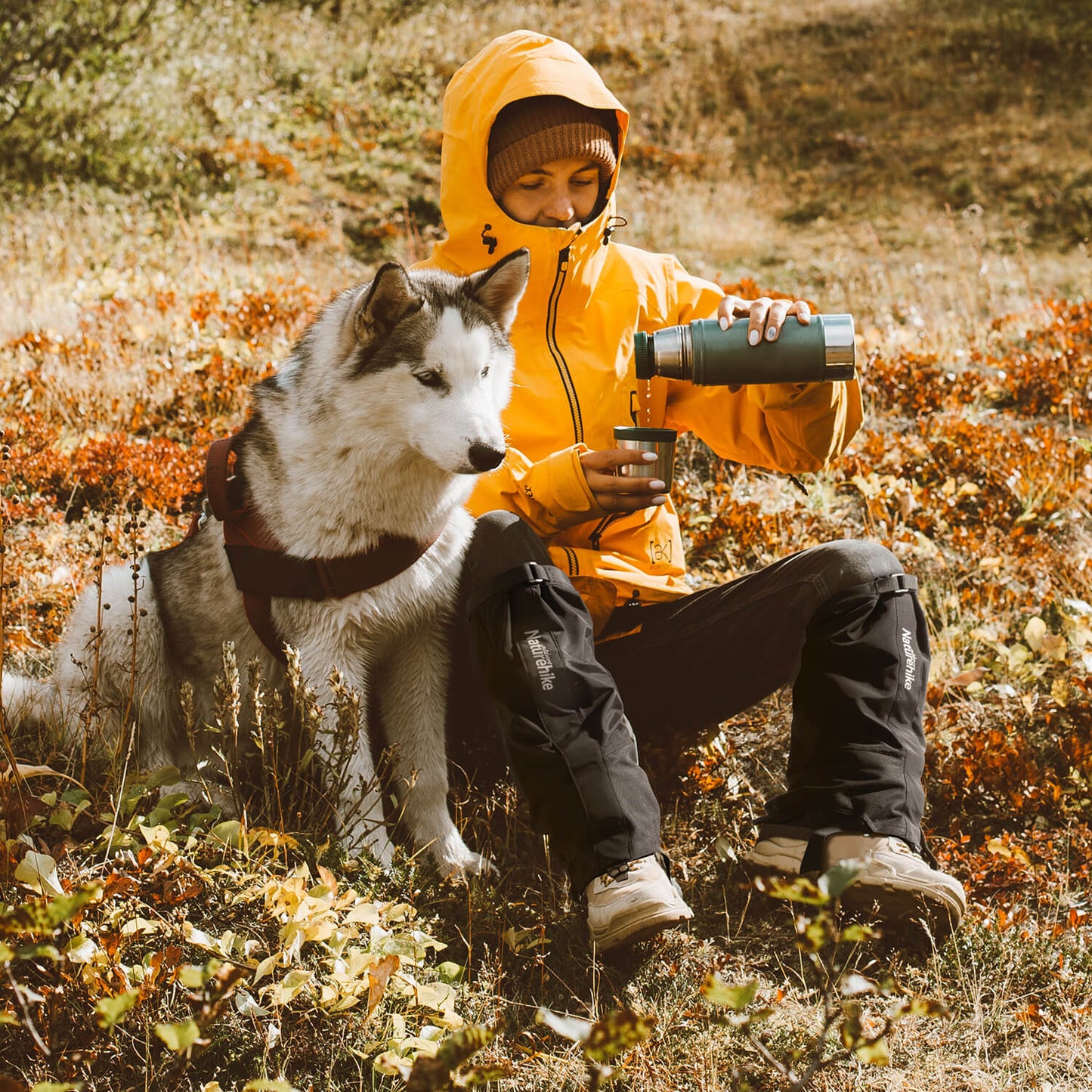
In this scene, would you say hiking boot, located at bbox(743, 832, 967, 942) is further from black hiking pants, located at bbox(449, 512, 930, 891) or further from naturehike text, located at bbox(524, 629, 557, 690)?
naturehike text, located at bbox(524, 629, 557, 690)

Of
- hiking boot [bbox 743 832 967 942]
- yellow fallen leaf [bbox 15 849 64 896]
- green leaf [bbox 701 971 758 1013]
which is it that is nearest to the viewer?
green leaf [bbox 701 971 758 1013]

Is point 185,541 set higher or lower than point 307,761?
higher

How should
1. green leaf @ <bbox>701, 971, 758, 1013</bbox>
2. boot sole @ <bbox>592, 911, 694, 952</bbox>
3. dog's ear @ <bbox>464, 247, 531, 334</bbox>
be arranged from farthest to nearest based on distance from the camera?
dog's ear @ <bbox>464, 247, 531, 334</bbox>, boot sole @ <bbox>592, 911, 694, 952</bbox>, green leaf @ <bbox>701, 971, 758, 1013</bbox>

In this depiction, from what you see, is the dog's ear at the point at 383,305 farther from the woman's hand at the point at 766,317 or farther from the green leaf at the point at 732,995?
the green leaf at the point at 732,995

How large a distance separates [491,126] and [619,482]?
1375 mm

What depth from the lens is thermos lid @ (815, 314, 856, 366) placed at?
101 inches

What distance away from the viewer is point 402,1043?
2.06 m

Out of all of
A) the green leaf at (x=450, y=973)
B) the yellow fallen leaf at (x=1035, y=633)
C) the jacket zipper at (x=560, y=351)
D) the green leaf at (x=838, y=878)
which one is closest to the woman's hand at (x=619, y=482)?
the jacket zipper at (x=560, y=351)

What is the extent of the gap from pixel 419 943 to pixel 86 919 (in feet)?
2.67

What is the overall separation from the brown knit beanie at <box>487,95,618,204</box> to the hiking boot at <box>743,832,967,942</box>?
88.8 inches

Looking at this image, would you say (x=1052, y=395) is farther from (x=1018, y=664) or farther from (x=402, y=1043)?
(x=402, y=1043)

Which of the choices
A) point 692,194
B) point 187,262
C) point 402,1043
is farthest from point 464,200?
point 692,194

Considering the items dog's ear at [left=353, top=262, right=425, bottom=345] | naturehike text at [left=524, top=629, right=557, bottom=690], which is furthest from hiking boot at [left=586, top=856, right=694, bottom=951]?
dog's ear at [left=353, top=262, right=425, bottom=345]

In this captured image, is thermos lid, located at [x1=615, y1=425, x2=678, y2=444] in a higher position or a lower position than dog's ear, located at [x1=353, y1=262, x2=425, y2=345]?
lower
